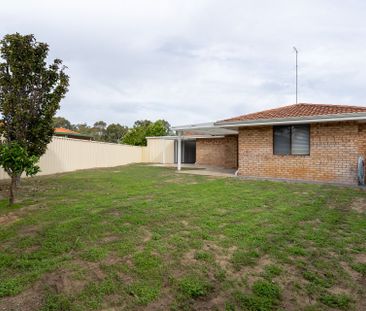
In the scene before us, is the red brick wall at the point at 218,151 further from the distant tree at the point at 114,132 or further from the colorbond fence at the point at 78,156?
the distant tree at the point at 114,132

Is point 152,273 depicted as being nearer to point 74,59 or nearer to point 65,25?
point 65,25

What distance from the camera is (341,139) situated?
36.6ft

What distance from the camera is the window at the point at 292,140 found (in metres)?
12.0

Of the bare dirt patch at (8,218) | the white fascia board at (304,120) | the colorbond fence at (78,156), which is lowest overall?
the bare dirt patch at (8,218)

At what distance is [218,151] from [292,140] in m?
12.6

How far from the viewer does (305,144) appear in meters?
12.0

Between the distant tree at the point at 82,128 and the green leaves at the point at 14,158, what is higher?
the distant tree at the point at 82,128

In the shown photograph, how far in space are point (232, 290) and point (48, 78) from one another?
9558 mm

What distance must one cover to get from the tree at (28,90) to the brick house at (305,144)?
7958mm

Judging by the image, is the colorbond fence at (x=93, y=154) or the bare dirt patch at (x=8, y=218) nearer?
the bare dirt patch at (x=8, y=218)

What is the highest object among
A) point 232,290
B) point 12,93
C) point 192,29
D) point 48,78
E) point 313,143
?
point 192,29

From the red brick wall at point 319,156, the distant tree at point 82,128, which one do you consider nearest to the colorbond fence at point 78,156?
the red brick wall at point 319,156

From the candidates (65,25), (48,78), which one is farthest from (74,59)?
(48,78)

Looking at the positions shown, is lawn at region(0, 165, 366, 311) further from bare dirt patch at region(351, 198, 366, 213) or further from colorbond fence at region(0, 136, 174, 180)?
colorbond fence at region(0, 136, 174, 180)
